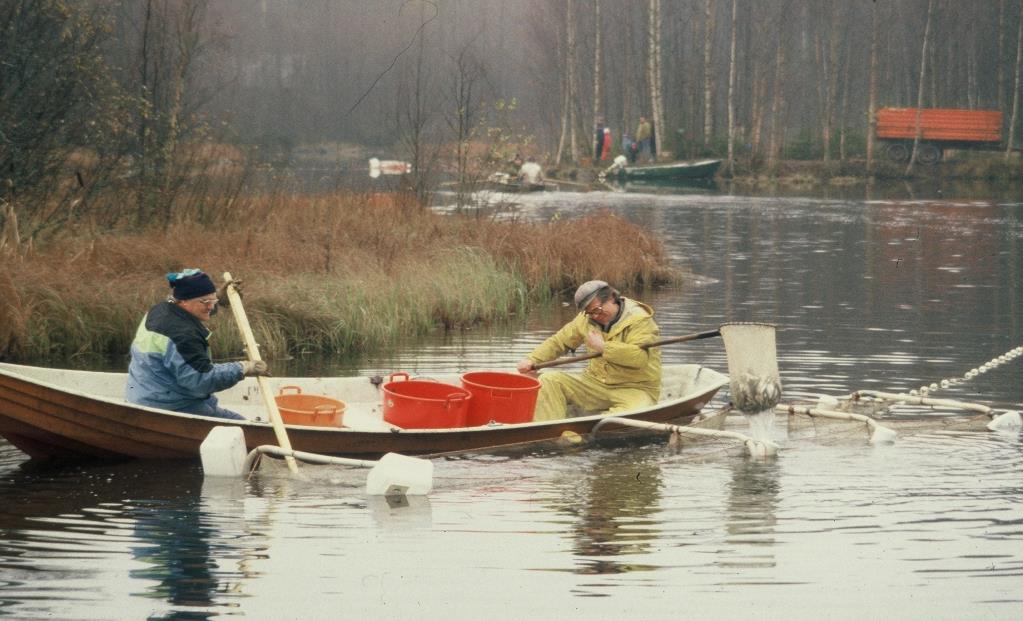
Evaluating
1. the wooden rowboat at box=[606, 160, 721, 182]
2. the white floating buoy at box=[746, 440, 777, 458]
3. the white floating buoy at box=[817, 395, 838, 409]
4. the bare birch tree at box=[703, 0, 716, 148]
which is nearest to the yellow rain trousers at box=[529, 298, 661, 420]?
the white floating buoy at box=[746, 440, 777, 458]

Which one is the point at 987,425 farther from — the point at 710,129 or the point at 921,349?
the point at 710,129

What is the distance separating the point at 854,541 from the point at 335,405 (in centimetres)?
430

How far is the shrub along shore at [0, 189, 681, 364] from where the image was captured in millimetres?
14133

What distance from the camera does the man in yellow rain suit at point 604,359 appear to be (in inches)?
441

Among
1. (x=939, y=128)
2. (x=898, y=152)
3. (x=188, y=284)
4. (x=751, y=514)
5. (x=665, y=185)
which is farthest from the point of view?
(x=898, y=152)

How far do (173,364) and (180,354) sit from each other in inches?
3.2

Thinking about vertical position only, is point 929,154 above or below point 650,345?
above

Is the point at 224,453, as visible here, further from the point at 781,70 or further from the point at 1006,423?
the point at 781,70

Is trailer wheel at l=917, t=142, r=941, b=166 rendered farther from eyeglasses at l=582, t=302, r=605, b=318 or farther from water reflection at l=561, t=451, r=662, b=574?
water reflection at l=561, t=451, r=662, b=574

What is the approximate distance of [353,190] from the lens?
71.2ft

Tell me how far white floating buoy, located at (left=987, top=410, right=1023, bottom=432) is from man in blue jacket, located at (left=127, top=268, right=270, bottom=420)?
→ 5525 mm

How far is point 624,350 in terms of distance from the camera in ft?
36.6

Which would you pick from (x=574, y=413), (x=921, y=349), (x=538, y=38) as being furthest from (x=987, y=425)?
(x=538, y=38)

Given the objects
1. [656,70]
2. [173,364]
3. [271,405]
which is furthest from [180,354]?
[656,70]
